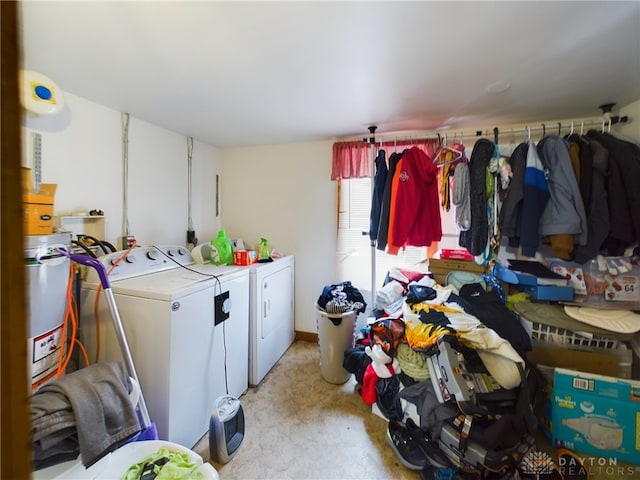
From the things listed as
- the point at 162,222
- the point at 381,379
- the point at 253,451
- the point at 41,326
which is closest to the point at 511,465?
the point at 381,379

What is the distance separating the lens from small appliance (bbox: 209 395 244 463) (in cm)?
140

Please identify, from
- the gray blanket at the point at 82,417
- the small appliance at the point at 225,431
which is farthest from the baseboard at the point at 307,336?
the gray blanket at the point at 82,417

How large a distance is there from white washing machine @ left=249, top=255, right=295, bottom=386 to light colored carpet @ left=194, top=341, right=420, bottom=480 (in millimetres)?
190

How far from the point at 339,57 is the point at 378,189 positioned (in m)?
1.09

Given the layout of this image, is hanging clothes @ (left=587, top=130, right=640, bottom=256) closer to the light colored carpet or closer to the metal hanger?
the metal hanger

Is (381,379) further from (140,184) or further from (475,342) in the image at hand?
(140,184)

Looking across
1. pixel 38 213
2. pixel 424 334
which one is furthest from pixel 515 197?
pixel 38 213

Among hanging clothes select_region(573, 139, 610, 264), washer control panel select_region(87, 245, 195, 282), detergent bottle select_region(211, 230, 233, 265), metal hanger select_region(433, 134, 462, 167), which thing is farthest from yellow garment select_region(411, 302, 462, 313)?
washer control panel select_region(87, 245, 195, 282)

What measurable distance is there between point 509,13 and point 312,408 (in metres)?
2.46

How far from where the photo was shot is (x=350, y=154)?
2475mm

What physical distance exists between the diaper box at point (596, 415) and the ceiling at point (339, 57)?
176cm

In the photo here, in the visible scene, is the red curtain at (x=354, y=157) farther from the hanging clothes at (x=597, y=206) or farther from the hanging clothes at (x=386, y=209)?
the hanging clothes at (x=597, y=206)

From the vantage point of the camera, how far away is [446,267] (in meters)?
2.17

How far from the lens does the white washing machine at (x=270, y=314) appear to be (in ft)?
6.75
